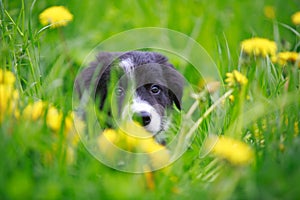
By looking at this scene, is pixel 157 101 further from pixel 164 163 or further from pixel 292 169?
pixel 292 169

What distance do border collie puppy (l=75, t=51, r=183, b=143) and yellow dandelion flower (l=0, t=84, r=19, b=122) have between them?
0.70 m

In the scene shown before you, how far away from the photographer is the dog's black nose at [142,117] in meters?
3.02

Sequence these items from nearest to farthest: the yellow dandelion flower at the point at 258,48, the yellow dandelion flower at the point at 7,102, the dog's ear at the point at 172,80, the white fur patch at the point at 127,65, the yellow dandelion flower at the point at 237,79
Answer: the yellow dandelion flower at the point at 7,102 < the yellow dandelion flower at the point at 237,79 < the yellow dandelion flower at the point at 258,48 < the white fur patch at the point at 127,65 < the dog's ear at the point at 172,80

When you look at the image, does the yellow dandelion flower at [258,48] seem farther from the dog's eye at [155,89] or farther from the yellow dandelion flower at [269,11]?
the yellow dandelion flower at [269,11]

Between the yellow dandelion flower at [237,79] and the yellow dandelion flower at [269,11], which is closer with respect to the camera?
the yellow dandelion flower at [237,79]

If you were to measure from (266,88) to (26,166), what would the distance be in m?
1.62

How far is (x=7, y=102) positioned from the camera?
2.34 m

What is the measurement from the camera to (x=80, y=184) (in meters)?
2.09

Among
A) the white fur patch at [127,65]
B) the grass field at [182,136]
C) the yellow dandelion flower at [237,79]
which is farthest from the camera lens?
the white fur patch at [127,65]

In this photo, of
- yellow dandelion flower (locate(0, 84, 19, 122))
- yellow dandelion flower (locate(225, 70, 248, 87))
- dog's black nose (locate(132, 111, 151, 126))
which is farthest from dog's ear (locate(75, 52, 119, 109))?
yellow dandelion flower (locate(0, 84, 19, 122))

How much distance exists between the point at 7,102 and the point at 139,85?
1.23m

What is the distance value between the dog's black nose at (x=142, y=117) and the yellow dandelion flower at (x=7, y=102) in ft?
2.40

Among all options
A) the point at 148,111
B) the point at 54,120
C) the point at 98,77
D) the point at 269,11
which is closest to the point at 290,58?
the point at 148,111

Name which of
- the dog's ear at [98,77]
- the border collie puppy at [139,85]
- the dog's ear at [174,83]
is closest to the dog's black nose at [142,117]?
the border collie puppy at [139,85]
